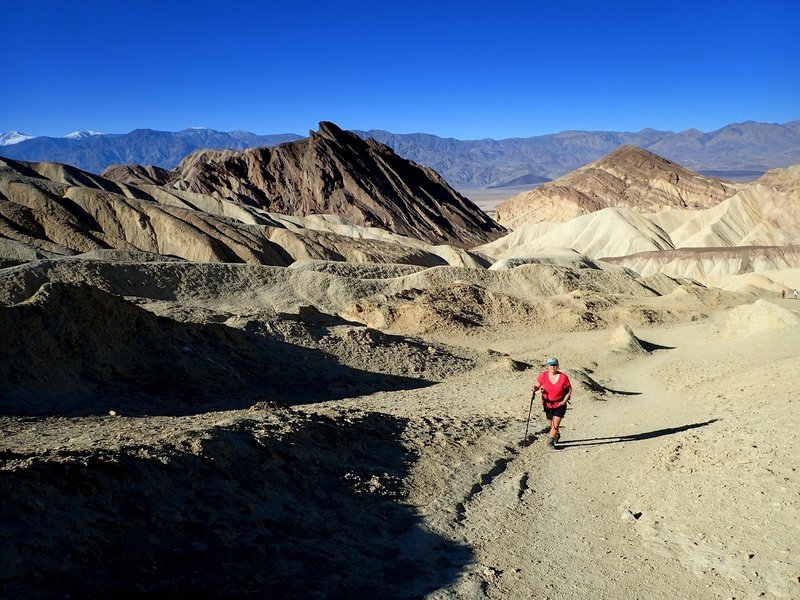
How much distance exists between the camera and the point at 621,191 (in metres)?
118

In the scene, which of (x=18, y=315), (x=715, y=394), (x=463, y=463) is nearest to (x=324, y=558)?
(x=463, y=463)

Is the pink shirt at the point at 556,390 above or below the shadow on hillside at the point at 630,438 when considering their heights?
above

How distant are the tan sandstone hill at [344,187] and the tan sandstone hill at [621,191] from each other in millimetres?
12905

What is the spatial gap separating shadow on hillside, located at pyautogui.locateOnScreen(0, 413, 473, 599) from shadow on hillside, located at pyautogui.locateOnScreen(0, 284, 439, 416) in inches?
193

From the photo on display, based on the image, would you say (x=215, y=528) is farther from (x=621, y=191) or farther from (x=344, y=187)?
(x=621, y=191)

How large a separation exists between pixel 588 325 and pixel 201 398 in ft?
65.5

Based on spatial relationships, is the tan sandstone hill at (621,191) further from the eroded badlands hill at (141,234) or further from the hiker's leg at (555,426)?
the hiker's leg at (555,426)

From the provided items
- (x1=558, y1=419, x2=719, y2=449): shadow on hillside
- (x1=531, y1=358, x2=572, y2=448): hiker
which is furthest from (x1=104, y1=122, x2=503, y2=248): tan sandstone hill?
(x1=531, y1=358, x2=572, y2=448): hiker

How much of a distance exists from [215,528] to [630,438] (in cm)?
734

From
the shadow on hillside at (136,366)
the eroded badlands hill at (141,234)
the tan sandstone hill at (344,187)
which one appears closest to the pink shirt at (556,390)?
the shadow on hillside at (136,366)

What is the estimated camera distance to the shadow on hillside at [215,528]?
425 centimetres

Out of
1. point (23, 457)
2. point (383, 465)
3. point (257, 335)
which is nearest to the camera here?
point (23, 457)

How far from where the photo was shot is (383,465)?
25.9 feet

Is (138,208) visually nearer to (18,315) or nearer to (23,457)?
(18,315)
